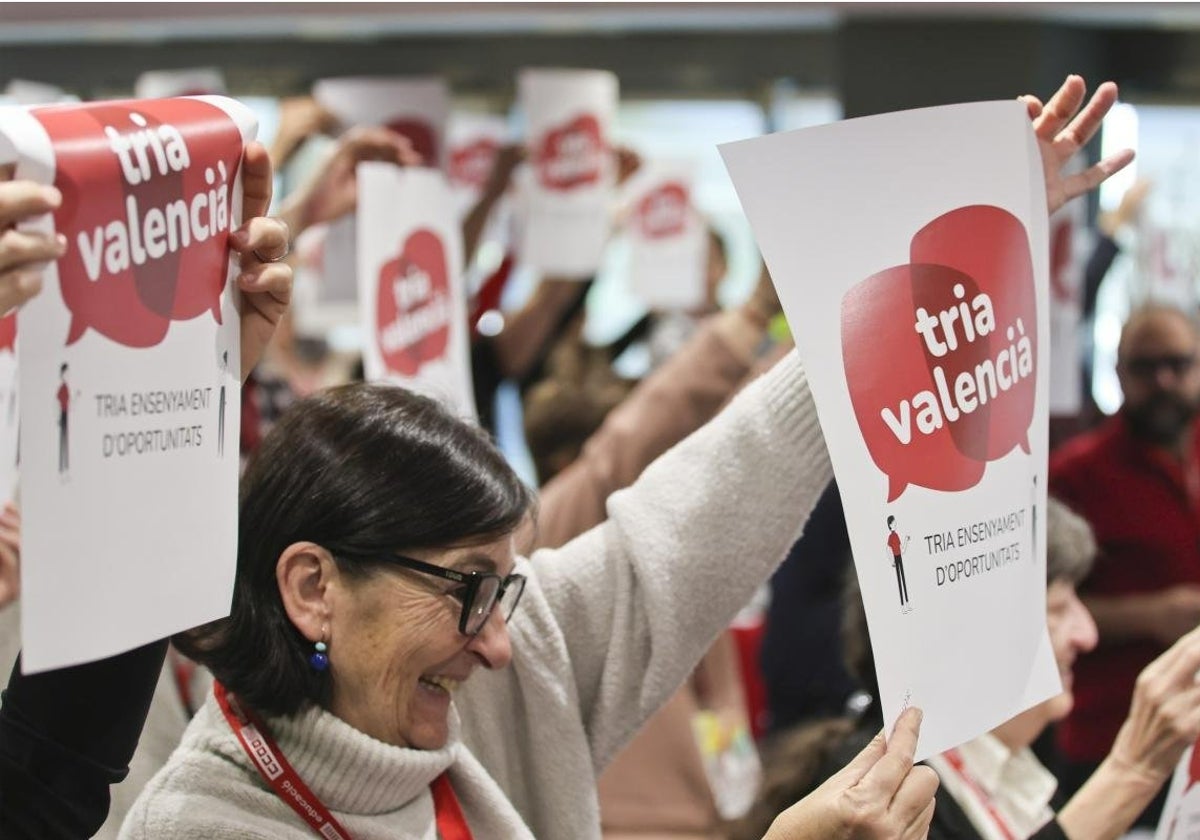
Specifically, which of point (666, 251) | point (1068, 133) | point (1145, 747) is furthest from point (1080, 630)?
point (666, 251)

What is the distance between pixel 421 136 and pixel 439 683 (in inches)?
84.8

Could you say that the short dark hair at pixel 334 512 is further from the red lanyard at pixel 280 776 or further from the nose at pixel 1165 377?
the nose at pixel 1165 377

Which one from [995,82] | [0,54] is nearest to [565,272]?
[995,82]

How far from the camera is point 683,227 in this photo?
19.7 ft

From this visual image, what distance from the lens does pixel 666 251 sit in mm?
5988

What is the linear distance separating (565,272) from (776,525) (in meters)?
2.32

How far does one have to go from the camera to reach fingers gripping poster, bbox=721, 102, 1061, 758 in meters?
1.41

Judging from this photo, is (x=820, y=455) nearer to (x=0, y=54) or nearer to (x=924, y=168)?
(x=924, y=168)

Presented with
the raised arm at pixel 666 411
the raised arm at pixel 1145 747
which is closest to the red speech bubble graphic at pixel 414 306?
the raised arm at pixel 666 411

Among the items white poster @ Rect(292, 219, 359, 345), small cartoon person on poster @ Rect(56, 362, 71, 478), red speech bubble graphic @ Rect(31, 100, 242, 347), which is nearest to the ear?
red speech bubble graphic @ Rect(31, 100, 242, 347)

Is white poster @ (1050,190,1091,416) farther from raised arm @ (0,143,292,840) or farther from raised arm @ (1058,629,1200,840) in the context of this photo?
raised arm @ (0,143,292,840)

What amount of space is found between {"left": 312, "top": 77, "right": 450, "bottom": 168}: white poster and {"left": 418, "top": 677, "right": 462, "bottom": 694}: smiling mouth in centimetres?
208

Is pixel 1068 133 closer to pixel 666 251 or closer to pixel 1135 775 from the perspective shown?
pixel 1135 775

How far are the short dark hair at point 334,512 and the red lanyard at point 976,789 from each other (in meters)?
0.86
